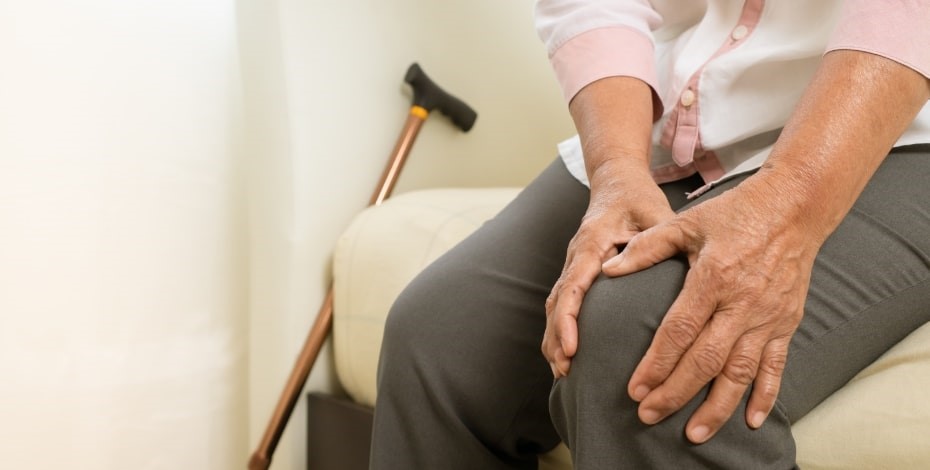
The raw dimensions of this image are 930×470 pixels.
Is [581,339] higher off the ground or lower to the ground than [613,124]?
lower

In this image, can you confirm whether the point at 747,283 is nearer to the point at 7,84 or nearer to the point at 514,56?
the point at 7,84

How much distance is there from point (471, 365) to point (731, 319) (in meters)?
0.28

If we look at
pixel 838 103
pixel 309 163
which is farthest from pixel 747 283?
pixel 309 163

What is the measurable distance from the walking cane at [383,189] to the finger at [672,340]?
2.67ft

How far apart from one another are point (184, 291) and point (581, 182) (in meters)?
0.76

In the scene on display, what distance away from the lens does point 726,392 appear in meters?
0.51

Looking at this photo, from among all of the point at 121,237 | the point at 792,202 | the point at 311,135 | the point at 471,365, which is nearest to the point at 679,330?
the point at 792,202

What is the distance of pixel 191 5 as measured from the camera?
1287 mm

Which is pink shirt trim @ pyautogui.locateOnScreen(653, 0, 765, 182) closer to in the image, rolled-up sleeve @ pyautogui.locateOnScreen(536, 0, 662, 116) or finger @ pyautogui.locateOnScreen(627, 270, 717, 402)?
rolled-up sleeve @ pyautogui.locateOnScreen(536, 0, 662, 116)

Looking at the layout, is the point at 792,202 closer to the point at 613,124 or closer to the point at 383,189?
the point at 613,124

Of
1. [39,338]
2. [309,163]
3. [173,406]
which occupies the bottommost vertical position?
[173,406]

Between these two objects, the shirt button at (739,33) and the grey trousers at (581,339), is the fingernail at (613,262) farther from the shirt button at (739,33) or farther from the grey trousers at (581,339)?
the shirt button at (739,33)

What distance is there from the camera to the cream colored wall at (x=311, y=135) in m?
1.26

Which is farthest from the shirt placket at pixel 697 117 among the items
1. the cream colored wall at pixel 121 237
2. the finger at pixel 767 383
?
the cream colored wall at pixel 121 237
